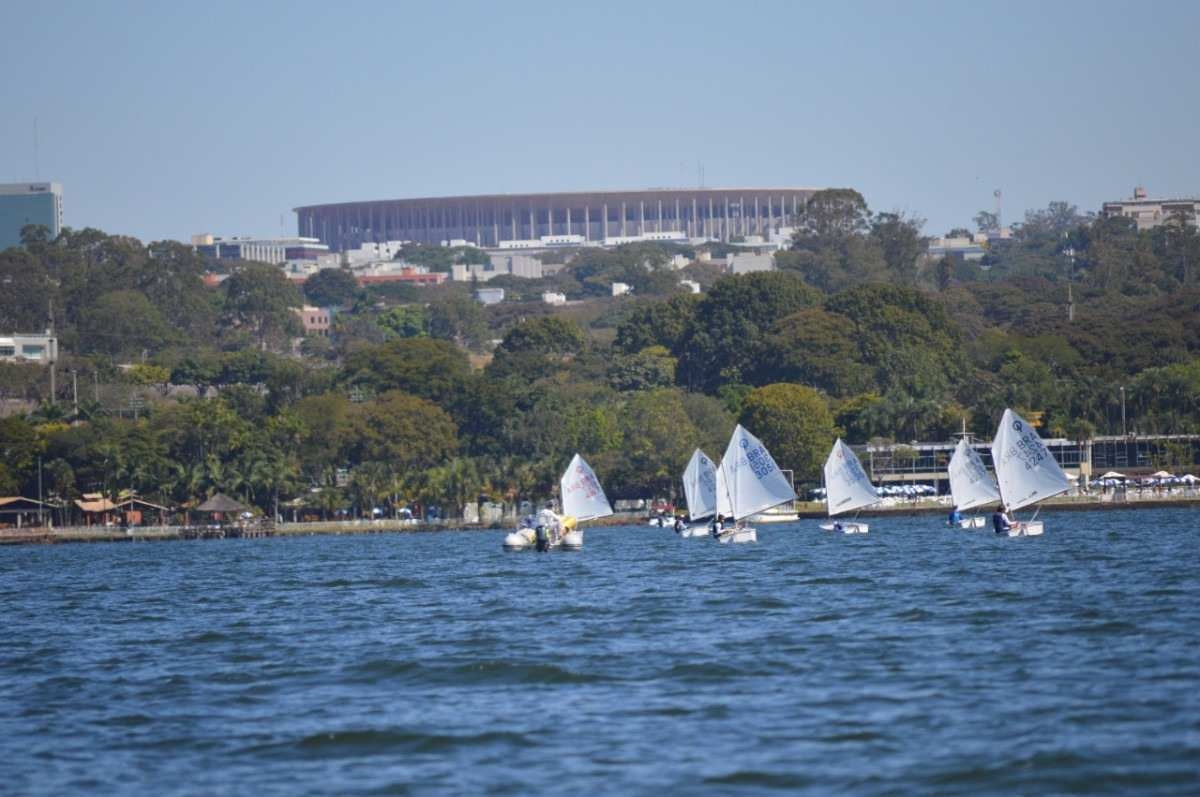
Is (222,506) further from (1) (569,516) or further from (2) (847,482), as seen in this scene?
(2) (847,482)

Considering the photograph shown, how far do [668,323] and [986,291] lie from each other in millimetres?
43662

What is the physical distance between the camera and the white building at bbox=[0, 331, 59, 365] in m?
184

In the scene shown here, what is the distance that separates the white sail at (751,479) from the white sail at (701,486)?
1002cm

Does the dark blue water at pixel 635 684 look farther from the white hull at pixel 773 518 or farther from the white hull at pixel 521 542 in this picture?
the white hull at pixel 773 518

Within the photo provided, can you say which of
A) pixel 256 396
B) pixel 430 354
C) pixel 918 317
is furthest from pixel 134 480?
pixel 918 317

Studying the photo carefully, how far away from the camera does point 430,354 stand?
150250 millimetres

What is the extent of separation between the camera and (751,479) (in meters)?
76.8

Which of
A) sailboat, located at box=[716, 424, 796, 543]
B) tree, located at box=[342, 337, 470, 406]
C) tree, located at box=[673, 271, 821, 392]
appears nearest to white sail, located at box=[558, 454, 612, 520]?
sailboat, located at box=[716, 424, 796, 543]

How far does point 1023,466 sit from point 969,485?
1388 cm

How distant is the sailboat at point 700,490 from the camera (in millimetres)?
87625

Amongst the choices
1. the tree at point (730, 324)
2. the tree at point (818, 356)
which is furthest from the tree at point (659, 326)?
the tree at point (818, 356)

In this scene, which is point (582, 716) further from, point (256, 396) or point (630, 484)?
point (256, 396)

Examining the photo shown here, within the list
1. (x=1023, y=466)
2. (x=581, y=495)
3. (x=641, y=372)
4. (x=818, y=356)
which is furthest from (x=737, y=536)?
(x=641, y=372)

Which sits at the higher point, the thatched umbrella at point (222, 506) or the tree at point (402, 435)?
the tree at point (402, 435)
